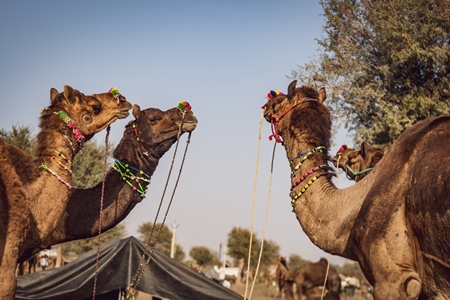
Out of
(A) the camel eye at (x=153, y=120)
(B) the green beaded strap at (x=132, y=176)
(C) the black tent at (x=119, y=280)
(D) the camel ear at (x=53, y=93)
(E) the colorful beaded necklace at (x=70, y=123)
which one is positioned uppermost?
(A) the camel eye at (x=153, y=120)

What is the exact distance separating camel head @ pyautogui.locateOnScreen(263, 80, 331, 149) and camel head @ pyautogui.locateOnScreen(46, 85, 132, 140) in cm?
180

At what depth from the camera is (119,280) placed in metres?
10.6

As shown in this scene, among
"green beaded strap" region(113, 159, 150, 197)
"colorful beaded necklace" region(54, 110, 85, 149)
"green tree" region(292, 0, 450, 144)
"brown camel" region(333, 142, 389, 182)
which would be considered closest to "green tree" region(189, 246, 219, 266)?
"green tree" region(292, 0, 450, 144)

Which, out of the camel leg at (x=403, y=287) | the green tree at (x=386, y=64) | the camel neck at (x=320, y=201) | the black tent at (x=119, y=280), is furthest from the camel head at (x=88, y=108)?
the green tree at (x=386, y=64)

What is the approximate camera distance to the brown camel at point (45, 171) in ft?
22.1

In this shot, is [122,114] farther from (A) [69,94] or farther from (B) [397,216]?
(B) [397,216]

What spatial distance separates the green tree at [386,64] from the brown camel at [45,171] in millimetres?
9576

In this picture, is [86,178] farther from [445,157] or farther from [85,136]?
[445,157]

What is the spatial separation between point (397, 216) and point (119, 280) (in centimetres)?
587

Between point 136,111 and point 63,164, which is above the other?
point 136,111

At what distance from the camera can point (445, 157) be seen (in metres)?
5.35

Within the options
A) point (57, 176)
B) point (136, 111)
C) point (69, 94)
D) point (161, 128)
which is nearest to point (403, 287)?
point (57, 176)

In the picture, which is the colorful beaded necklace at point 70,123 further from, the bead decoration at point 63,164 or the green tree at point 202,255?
the green tree at point 202,255

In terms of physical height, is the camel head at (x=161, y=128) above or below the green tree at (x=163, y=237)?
below
